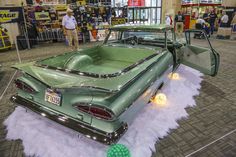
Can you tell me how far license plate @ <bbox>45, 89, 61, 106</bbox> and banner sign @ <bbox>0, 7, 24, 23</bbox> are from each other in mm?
5559

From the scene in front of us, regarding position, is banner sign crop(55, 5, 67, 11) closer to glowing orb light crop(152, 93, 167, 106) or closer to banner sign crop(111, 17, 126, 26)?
banner sign crop(111, 17, 126, 26)

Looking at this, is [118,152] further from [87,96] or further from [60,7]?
[60,7]

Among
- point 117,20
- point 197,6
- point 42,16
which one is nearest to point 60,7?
point 42,16

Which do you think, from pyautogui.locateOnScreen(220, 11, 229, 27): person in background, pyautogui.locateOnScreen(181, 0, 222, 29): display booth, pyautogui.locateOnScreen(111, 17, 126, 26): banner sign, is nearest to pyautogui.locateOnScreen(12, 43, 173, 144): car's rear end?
pyautogui.locateOnScreen(111, 17, 126, 26): banner sign

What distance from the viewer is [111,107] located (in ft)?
5.58

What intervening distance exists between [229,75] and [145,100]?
331 centimetres

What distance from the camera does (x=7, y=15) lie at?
6.49 m

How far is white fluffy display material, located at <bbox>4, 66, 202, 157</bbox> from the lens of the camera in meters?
2.12

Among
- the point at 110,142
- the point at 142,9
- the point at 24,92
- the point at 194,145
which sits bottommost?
the point at 194,145

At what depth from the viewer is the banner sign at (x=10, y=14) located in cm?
622

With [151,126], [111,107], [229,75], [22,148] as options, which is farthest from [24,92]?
[229,75]

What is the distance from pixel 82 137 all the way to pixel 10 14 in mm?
6368

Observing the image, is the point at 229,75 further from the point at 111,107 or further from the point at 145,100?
the point at 111,107

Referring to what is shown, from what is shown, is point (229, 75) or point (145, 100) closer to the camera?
point (145, 100)
